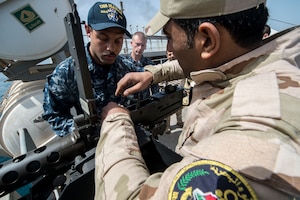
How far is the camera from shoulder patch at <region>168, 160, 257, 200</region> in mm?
411

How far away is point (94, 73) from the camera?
166 centimetres

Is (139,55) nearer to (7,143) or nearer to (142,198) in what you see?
(7,143)

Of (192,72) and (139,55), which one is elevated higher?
(192,72)

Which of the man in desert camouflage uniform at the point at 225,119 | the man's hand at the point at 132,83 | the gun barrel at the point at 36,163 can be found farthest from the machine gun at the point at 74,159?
the man's hand at the point at 132,83

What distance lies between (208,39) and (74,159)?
0.98 m

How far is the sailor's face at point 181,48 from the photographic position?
2.62ft

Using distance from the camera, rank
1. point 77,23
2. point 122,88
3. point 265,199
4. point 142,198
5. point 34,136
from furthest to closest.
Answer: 1. point 34,136
2. point 122,88
3. point 77,23
4. point 142,198
5. point 265,199

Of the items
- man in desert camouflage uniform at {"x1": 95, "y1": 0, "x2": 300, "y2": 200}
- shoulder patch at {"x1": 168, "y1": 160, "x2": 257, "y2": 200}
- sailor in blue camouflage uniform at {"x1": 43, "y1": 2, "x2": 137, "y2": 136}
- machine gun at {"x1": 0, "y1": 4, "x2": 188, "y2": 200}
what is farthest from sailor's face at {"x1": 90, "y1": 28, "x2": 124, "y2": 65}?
shoulder patch at {"x1": 168, "y1": 160, "x2": 257, "y2": 200}

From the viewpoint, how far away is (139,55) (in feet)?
11.8

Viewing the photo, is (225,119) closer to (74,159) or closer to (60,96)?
(74,159)

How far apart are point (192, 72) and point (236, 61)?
0.18 meters

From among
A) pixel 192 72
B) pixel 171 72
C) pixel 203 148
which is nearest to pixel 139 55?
pixel 171 72

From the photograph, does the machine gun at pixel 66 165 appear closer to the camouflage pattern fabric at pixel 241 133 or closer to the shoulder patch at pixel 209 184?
the camouflage pattern fabric at pixel 241 133

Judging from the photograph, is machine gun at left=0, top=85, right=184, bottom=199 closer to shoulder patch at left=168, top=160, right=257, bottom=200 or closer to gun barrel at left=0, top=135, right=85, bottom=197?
gun barrel at left=0, top=135, right=85, bottom=197
